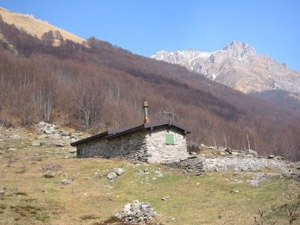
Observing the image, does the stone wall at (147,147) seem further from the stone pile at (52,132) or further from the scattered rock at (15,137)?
the scattered rock at (15,137)

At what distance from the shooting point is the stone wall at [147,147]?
20.7 m

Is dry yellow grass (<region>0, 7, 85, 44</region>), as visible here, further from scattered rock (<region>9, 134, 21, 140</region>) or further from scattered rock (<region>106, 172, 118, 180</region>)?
scattered rock (<region>106, 172, 118, 180</region>)

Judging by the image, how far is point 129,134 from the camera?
2220 centimetres

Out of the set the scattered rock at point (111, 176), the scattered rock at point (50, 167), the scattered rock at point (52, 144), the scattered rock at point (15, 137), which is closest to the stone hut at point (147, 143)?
the scattered rock at point (111, 176)

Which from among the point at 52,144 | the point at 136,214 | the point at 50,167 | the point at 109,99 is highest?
the point at 109,99

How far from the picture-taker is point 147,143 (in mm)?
20594

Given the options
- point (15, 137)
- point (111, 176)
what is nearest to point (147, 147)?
point (111, 176)

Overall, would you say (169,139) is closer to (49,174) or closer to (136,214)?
(49,174)

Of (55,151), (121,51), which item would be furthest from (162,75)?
(55,151)

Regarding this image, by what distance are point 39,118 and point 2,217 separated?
42814 mm

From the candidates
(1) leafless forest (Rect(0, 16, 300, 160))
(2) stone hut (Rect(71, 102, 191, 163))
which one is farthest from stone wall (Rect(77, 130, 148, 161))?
(1) leafless forest (Rect(0, 16, 300, 160))

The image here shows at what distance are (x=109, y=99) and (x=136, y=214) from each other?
178 ft

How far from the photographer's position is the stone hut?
2072 cm

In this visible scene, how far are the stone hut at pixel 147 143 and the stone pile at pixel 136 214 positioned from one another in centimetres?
994
